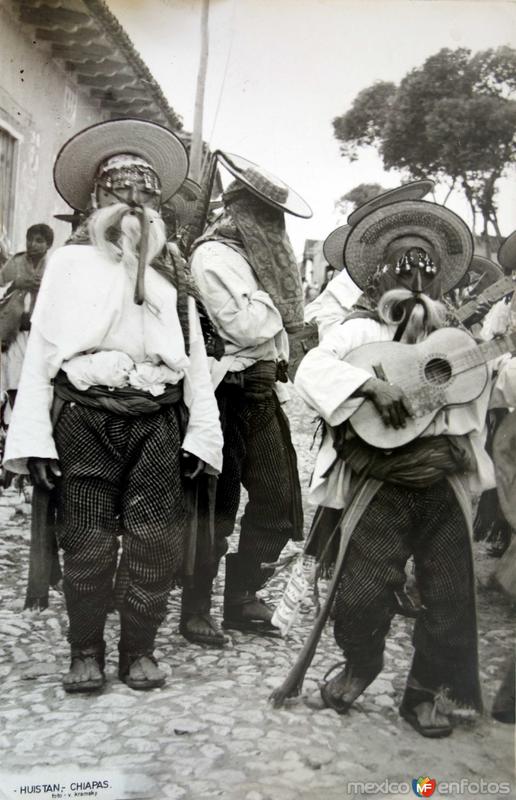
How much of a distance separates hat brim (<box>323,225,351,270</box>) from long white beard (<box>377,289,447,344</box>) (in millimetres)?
364

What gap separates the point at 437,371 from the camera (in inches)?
135

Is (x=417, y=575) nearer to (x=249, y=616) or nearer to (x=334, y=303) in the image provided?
(x=249, y=616)

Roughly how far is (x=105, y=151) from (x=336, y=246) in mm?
1079

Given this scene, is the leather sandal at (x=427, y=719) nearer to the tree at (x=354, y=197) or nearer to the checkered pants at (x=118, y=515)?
the checkered pants at (x=118, y=515)

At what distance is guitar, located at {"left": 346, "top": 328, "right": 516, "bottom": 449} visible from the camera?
134 inches

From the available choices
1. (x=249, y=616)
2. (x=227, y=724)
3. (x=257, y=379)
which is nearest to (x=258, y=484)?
(x=257, y=379)

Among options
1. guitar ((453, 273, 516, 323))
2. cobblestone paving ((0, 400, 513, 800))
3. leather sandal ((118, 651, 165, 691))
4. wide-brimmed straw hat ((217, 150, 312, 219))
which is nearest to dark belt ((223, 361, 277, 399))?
cobblestone paving ((0, 400, 513, 800))

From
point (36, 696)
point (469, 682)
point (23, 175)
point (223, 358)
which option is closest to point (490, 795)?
point (469, 682)

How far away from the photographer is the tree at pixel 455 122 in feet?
12.1

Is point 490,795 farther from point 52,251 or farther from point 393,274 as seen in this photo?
point 52,251

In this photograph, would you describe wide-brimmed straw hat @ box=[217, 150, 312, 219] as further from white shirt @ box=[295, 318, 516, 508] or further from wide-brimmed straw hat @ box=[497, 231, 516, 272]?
wide-brimmed straw hat @ box=[497, 231, 516, 272]

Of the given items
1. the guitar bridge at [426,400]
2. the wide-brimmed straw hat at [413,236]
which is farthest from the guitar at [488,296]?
the guitar bridge at [426,400]

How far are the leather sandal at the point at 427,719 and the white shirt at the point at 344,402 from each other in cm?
91

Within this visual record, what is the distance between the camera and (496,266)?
12.2ft
